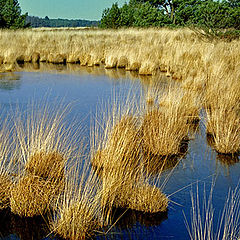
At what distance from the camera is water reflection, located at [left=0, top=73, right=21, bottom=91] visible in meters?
8.16

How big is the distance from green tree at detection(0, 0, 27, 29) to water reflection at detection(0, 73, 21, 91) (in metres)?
18.6

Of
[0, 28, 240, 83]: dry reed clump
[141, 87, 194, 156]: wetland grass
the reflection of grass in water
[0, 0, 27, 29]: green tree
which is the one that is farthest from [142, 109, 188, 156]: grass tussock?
[0, 0, 27, 29]: green tree

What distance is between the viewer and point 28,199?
303 centimetres

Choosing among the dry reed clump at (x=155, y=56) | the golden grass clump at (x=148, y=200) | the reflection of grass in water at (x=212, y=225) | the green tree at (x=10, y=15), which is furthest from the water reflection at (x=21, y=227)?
the green tree at (x=10, y=15)

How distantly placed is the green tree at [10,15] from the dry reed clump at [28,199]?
85.4ft

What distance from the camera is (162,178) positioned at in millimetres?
3773

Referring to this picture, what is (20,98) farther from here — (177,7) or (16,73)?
(177,7)

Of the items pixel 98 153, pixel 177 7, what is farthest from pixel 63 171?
pixel 177 7

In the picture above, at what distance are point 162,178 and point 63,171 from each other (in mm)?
1092

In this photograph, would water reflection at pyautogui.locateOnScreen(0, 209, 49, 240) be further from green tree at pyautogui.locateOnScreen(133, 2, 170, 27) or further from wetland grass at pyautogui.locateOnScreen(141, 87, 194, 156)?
green tree at pyautogui.locateOnScreen(133, 2, 170, 27)

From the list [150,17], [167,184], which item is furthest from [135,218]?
[150,17]

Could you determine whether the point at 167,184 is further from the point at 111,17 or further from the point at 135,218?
the point at 111,17

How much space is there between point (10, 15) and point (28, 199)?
1077 inches

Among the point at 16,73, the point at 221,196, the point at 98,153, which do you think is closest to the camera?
the point at 221,196
